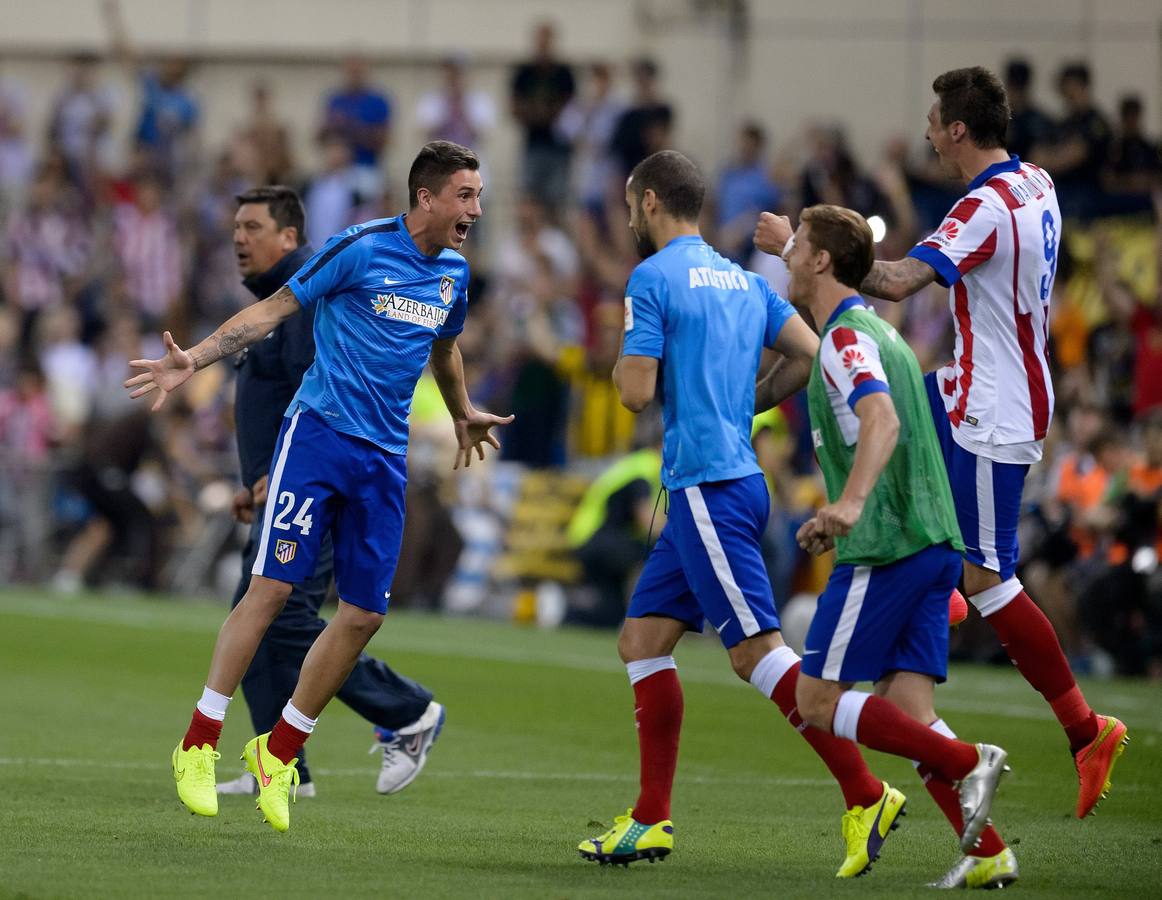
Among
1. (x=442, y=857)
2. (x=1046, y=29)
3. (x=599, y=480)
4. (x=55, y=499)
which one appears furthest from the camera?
(x=1046, y=29)

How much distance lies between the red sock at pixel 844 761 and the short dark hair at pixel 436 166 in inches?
95.4

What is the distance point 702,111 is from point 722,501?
1918 cm

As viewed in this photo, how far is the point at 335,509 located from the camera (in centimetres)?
819

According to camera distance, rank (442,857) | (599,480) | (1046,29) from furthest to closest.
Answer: (1046,29)
(599,480)
(442,857)

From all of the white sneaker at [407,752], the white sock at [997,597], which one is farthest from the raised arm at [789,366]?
the white sneaker at [407,752]

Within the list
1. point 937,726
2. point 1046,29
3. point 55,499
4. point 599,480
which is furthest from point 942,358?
point 937,726

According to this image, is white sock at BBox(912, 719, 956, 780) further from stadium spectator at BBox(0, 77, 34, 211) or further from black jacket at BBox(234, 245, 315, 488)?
stadium spectator at BBox(0, 77, 34, 211)

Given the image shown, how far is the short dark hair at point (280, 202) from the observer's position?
9.27 meters

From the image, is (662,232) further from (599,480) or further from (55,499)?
(55,499)

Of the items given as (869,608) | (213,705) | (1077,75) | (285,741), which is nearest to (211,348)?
(213,705)

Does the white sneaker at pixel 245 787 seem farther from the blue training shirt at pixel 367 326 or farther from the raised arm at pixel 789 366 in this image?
the raised arm at pixel 789 366

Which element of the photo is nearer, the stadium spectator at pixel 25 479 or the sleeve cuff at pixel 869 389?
the sleeve cuff at pixel 869 389

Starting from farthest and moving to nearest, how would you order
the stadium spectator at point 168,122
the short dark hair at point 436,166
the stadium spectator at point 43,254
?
the stadium spectator at point 168,122 → the stadium spectator at point 43,254 → the short dark hair at point 436,166

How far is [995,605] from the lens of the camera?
8.02 metres
